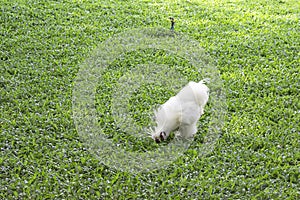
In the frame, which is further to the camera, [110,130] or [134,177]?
[110,130]

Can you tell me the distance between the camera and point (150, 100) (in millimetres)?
3520

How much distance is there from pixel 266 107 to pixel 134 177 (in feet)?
4.26

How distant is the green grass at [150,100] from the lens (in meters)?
2.69

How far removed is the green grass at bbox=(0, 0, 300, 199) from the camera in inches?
106

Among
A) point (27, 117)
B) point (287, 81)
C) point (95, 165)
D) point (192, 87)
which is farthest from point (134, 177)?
point (287, 81)

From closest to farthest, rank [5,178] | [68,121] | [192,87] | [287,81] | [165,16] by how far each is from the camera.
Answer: [5,178]
[192,87]
[68,121]
[287,81]
[165,16]

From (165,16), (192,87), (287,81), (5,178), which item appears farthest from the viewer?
(165,16)

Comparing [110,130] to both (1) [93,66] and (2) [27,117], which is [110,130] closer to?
(2) [27,117]

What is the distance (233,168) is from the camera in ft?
9.33

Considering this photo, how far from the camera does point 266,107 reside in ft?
11.4

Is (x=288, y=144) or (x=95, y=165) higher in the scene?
(x=288, y=144)

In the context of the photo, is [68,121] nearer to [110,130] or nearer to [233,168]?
[110,130]

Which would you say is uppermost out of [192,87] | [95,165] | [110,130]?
[192,87]

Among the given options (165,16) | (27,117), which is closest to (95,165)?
(27,117)
